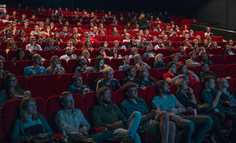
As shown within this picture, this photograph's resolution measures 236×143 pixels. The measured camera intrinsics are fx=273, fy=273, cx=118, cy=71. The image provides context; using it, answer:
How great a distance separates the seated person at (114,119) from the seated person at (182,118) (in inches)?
9.6

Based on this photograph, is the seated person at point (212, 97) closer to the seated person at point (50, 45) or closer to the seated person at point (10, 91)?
the seated person at point (10, 91)

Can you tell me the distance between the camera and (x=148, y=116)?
1468mm

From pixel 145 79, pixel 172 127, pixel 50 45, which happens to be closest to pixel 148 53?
pixel 145 79

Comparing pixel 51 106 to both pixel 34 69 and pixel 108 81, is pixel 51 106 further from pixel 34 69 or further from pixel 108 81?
pixel 34 69

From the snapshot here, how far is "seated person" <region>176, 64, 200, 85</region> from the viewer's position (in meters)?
2.13

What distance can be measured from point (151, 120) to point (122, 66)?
0.87 meters

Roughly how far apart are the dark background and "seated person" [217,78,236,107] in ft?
13.1

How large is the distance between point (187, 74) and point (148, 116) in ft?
2.89

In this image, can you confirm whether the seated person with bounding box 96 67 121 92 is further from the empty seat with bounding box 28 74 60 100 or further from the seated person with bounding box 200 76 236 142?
the seated person with bounding box 200 76 236 142

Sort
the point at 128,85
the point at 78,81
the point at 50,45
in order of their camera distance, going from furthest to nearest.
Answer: the point at 50,45, the point at 78,81, the point at 128,85

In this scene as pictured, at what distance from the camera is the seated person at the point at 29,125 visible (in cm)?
116

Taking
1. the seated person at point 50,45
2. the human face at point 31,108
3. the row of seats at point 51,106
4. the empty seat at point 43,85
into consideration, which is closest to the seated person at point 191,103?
the row of seats at point 51,106

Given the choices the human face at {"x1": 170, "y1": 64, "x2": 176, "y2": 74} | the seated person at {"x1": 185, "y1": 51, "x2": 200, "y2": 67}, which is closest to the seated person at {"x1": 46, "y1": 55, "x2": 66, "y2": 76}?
the human face at {"x1": 170, "y1": 64, "x2": 176, "y2": 74}

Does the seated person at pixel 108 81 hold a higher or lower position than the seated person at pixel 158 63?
lower
